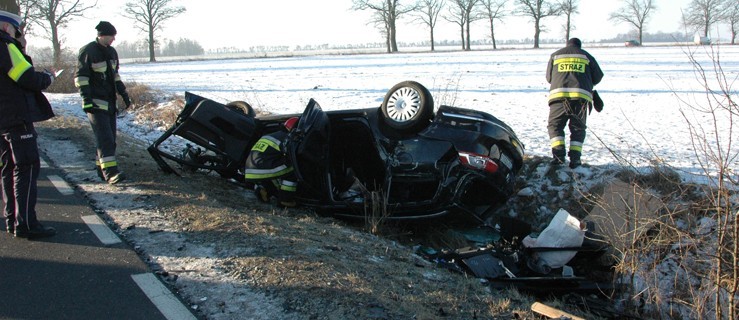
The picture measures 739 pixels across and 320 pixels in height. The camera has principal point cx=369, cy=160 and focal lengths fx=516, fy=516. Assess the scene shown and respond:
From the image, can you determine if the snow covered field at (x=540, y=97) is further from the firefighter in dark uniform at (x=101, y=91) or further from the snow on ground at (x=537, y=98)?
the firefighter in dark uniform at (x=101, y=91)

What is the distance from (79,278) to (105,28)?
10.8 feet

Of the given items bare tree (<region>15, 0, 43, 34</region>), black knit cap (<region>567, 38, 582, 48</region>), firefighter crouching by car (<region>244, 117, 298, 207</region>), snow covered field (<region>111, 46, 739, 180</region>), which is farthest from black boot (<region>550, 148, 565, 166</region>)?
bare tree (<region>15, 0, 43, 34</region>)

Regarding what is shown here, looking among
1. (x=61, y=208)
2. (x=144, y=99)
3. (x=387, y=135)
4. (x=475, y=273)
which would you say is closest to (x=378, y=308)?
(x=475, y=273)

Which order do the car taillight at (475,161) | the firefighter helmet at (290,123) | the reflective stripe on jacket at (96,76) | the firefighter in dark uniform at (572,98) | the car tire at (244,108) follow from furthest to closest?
the firefighter in dark uniform at (572,98)
the car tire at (244,108)
the reflective stripe on jacket at (96,76)
the firefighter helmet at (290,123)
the car taillight at (475,161)

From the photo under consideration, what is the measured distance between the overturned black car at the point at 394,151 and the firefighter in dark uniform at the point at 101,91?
54 centimetres

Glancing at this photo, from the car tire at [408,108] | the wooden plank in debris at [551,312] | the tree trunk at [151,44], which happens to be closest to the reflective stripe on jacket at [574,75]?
the car tire at [408,108]

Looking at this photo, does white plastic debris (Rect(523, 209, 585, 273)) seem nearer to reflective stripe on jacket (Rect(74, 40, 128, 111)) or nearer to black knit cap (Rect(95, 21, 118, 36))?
reflective stripe on jacket (Rect(74, 40, 128, 111))

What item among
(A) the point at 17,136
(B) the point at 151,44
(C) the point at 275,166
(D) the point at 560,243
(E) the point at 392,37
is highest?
(B) the point at 151,44

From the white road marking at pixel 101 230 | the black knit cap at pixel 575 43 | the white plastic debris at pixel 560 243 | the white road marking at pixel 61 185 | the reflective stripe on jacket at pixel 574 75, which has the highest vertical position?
the black knit cap at pixel 575 43

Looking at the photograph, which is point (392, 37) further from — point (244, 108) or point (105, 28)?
point (105, 28)

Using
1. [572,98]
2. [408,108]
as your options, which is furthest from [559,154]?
[408,108]

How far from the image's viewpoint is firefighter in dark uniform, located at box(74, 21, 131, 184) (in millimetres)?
5570

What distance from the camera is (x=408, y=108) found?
17.0ft

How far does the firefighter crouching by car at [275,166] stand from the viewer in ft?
17.7
